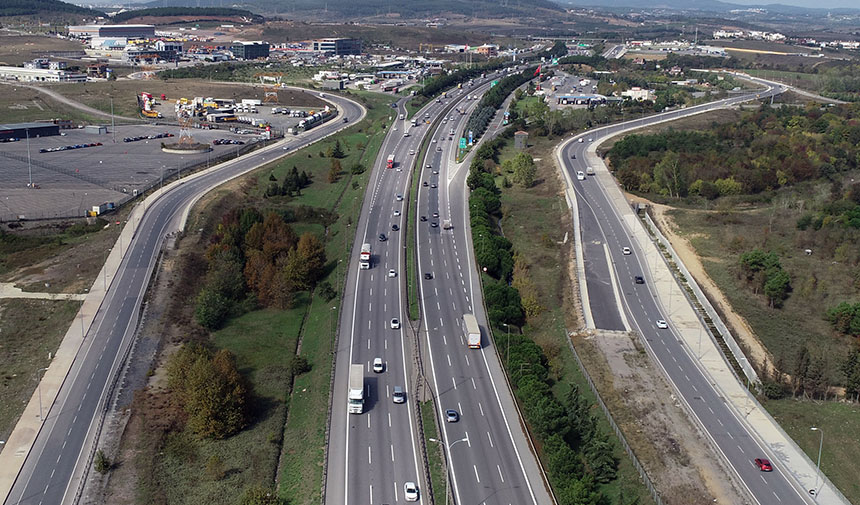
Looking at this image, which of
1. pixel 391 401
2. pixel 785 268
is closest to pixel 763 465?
pixel 391 401

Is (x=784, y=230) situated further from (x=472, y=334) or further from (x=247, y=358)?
(x=247, y=358)

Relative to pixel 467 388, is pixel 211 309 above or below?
above

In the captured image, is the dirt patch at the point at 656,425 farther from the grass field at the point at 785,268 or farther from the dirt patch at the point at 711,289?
the grass field at the point at 785,268

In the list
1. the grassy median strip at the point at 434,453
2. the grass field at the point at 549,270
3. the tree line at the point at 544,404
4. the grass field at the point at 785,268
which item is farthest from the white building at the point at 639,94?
the grassy median strip at the point at 434,453

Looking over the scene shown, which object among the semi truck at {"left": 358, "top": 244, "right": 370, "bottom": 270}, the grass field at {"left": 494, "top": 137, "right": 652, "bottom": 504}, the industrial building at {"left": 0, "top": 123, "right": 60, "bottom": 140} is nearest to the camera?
the grass field at {"left": 494, "top": 137, "right": 652, "bottom": 504}

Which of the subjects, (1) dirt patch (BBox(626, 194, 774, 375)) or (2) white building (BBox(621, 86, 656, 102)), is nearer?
(1) dirt patch (BBox(626, 194, 774, 375))

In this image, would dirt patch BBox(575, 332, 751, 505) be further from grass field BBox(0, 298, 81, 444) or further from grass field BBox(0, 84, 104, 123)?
grass field BBox(0, 84, 104, 123)

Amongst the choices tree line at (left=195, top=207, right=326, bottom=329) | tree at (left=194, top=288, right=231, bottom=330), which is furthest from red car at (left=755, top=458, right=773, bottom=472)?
tree at (left=194, top=288, right=231, bottom=330)
